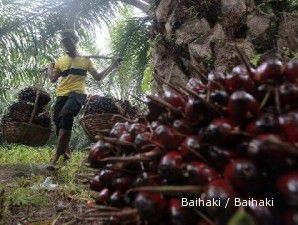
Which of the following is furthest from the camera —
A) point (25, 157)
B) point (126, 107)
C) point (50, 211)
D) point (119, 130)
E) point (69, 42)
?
point (25, 157)

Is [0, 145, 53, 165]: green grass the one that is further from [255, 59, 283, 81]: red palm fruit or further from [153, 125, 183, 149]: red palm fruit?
[255, 59, 283, 81]: red palm fruit

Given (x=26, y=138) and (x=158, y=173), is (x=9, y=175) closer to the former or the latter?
(x=26, y=138)

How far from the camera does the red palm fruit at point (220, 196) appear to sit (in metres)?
0.68

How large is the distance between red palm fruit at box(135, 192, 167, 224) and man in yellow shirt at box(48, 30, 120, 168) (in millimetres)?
3812

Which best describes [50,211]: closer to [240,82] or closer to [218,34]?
[218,34]

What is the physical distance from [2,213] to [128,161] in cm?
138

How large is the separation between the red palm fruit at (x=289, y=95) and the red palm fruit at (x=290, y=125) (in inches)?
1.9

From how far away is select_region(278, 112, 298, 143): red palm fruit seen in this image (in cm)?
70

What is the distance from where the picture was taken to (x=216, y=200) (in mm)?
682

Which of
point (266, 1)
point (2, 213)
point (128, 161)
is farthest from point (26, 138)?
point (128, 161)

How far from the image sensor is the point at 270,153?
68cm

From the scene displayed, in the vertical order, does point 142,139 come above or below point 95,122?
above

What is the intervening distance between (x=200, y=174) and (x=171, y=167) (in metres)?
0.07

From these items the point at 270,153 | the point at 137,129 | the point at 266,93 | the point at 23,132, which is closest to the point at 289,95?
the point at 266,93
